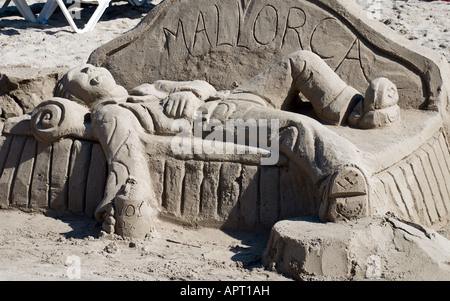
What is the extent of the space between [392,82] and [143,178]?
1.98 m

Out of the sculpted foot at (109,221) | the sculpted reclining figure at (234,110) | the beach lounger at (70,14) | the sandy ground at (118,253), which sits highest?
the beach lounger at (70,14)

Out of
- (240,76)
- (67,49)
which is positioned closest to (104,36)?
(67,49)

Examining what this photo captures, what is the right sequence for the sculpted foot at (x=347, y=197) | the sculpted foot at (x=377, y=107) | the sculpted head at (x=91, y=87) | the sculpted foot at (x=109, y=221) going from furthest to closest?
the sculpted head at (x=91, y=87), the sculpted foot at (x=377, y=107), the sculpted foot at (x=109, y=221), the sculpted foot at (x=347, y=197)

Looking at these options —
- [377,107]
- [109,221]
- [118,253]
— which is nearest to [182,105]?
[109,221]

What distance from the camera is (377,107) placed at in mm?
5777

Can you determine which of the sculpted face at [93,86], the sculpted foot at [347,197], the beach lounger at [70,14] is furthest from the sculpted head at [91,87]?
the beach lounger at [70,14]

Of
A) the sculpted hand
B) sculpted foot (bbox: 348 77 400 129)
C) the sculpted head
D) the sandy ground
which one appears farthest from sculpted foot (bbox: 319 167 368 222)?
the sculpted head

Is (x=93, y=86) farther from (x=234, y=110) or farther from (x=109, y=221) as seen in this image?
Answer: (x=109, y=221)

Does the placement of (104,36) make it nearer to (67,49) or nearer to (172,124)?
(67,49)

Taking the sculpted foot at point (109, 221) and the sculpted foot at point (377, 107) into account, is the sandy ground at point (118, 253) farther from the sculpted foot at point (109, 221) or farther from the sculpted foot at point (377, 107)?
the sculpted foot at point (377, 107)

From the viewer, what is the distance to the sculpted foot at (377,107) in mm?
5730

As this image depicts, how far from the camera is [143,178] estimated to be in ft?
18.2

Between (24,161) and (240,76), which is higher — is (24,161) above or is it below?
Answer: below

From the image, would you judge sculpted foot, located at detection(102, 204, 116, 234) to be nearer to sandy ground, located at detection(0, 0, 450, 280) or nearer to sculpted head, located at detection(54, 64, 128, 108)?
sandy ground, located at detection(0, 0, 450, 280)
